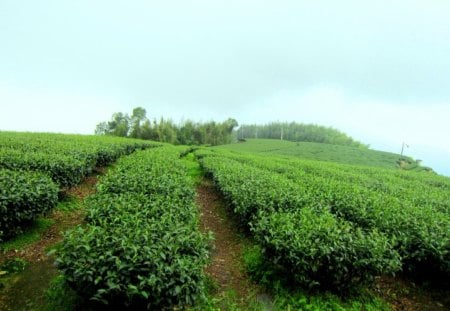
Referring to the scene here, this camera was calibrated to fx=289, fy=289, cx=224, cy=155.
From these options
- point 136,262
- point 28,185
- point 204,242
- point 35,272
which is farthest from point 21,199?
point 204,242

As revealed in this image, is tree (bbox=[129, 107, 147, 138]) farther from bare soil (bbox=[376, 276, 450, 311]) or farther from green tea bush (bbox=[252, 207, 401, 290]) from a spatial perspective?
bare soil (bbox=[376, 276, 450, 311])

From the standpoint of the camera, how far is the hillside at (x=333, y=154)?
51.1 metres

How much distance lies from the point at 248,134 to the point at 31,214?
112245 mm

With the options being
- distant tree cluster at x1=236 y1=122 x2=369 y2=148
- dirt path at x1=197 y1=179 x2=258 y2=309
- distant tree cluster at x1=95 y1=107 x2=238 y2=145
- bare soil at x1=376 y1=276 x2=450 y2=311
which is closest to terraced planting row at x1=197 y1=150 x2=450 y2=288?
bare soil at x1=376 y1=276 x2=450 y2=311

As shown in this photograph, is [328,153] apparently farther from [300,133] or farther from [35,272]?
[35,272]

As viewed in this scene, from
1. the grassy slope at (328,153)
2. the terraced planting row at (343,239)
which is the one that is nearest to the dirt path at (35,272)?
the terraced planting row at (343,239)

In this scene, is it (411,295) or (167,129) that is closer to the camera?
(411,295)

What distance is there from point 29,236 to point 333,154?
5488 cm

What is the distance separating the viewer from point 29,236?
6.66 metres

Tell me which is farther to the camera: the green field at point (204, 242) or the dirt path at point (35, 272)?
the dirt path at point (35, 272)

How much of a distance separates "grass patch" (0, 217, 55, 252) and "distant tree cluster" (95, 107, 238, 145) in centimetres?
5468

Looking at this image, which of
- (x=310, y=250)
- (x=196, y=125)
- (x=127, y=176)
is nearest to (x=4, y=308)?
(x=127, y=176)

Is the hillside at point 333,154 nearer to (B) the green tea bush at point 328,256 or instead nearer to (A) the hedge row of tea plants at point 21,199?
(B) the green tea bush at point 328,256

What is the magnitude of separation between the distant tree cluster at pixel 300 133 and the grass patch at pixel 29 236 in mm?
86720
